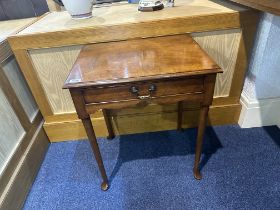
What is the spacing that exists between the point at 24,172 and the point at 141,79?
2.76 feet

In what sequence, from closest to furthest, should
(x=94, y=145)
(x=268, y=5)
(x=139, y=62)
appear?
(x=268, y=5)
(x=139, y=62)
(x=94, y=145)

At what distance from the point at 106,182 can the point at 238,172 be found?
2.26ft

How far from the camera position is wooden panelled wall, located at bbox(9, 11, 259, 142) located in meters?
1.06

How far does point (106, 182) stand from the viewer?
1.09m

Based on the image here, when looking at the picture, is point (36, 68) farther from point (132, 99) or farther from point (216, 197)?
point (216, 197)

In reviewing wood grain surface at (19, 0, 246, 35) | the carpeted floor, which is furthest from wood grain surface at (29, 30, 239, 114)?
the carpeted floor

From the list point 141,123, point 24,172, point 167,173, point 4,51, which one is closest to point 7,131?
point 24,172

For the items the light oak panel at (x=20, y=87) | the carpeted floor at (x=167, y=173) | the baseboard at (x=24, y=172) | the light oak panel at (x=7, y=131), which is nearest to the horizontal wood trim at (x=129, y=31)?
the light oak panel at (x=20, y=87)

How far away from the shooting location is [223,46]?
1.15m

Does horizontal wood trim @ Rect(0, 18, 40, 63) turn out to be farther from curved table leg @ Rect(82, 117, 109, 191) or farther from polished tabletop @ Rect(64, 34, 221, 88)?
curved table leg @ Rect(82, 117, 109, 191)

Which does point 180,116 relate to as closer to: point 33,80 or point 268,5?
point 268,5

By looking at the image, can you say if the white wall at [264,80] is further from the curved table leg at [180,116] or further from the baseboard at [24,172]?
the baseboard at [24,172]

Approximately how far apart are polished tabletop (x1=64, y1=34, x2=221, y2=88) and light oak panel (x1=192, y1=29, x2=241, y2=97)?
0.12m

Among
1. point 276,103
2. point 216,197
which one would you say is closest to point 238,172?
point 216,197
